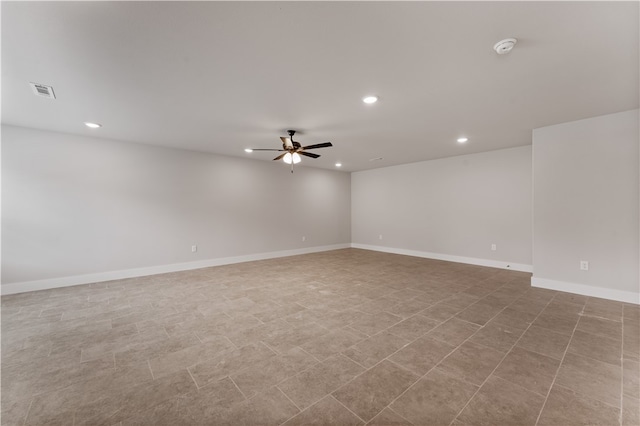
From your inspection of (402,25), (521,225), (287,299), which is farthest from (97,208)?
(521,225)

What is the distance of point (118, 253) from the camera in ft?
15.3

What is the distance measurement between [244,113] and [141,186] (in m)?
2.99

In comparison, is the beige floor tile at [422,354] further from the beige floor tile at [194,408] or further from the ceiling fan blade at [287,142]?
the ceiling fan blade at [287,142]

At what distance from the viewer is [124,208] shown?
4719 millimetres

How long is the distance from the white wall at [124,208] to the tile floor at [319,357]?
694 mm

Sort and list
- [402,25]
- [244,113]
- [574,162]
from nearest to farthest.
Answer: [402,25] → [244,113] → [574,162]

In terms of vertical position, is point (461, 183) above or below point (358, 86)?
below

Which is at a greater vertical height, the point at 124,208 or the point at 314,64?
the point at 314,64

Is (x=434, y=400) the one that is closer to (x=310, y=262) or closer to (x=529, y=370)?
(x=529, y=370)

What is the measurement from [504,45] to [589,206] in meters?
3.19

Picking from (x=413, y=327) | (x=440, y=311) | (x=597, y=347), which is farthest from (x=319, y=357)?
(x=597, y=347)

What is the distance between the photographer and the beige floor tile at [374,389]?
161 cm

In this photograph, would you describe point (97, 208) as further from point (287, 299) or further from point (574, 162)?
point (574, 162)

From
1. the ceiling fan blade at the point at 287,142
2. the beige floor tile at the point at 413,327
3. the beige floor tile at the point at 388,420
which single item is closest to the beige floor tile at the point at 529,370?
the beige floor tile at the point at 413,327
